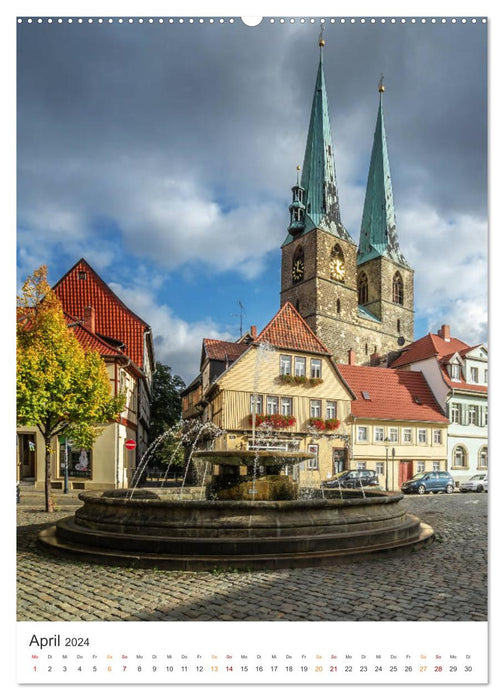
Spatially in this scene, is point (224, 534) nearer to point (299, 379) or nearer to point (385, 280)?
point (299, 379)

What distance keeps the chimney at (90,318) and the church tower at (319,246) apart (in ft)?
11.9

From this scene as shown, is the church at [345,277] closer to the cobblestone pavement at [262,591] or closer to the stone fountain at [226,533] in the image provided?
the stone fountain at [226,533]

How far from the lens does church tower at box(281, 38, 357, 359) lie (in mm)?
7537

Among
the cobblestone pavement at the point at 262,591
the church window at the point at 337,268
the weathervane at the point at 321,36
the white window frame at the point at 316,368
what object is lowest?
the cobblestone pavement at the point at 262,591

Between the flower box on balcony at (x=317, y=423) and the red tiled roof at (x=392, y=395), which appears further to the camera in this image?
the flower box on balcony at (x=317, y=423)

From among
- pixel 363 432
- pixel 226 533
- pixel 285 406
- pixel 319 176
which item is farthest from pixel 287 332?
pixel 226 533

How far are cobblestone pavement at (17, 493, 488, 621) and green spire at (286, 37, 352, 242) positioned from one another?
4302mm

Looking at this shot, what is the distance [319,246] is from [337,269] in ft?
35.5

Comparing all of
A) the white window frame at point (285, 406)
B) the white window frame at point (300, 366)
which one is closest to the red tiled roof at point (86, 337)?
the white window frame at point (285, 406)

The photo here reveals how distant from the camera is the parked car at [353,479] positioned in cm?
2103

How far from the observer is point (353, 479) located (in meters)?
21.4

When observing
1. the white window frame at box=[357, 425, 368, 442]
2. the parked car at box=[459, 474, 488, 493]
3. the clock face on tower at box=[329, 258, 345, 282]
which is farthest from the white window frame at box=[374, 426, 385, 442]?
the parked car at box=[459, 474, 488, 493]
